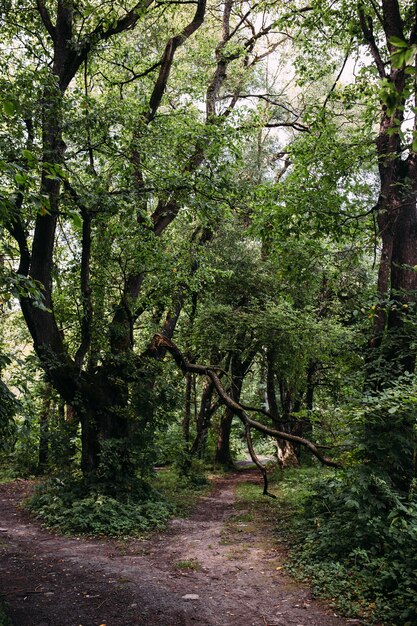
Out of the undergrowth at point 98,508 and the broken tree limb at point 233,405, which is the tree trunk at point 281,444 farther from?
the broken tree limb at point 233,405

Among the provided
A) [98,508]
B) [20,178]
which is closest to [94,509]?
[98,508]

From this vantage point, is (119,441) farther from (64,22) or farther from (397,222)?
(64,22)

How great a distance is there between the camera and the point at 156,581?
6.22 m

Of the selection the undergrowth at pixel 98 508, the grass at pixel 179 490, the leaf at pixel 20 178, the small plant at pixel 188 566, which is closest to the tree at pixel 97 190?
the undergrowth at pixel 98 508

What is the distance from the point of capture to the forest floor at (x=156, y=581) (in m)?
5.09

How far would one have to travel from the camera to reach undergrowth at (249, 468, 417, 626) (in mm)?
5102

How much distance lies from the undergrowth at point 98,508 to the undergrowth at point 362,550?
10.0 feet

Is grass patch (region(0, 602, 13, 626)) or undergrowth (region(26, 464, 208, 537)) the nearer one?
grass patch (region(0, 602, 13, 626))

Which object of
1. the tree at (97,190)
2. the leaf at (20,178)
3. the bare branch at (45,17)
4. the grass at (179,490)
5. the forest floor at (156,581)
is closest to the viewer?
the leaf at (20,178)

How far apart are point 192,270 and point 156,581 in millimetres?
9804

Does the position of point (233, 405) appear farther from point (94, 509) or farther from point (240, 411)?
point (94, 509)

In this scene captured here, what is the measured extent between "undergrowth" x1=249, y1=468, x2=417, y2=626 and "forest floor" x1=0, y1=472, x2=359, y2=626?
0.95 ft

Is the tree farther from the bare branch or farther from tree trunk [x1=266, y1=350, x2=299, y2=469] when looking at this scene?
tree trunk [x1=266, y1=350, x2=299, y2=469]

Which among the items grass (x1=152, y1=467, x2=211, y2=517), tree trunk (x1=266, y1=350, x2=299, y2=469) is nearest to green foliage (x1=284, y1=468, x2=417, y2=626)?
grass (x1=152, y1=467, x2=211, y2=517)
